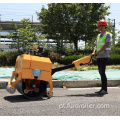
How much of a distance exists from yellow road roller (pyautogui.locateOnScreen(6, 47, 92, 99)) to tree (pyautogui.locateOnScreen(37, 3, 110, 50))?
1620 cm

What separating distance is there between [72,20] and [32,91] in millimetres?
16959

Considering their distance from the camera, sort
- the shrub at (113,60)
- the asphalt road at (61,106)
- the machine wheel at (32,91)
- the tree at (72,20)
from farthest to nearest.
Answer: the tree at (72,20) → the shrub at (113,60) → the machine wheel at (32,91) → the asphalt road at (61,106)

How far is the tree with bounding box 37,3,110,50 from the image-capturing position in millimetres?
21500

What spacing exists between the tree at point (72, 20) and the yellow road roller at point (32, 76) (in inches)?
638

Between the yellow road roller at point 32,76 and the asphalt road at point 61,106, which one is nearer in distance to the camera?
the asphalt road at point 61,106

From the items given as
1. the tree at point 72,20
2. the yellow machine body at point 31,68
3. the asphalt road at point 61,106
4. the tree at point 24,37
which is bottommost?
the asphalt road at point 61,106

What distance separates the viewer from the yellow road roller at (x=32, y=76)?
515 centimetres

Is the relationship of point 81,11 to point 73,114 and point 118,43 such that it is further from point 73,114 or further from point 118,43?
point 73,114

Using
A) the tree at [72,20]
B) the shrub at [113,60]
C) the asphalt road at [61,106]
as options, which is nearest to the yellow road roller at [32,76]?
the asphalt road at [61,106]

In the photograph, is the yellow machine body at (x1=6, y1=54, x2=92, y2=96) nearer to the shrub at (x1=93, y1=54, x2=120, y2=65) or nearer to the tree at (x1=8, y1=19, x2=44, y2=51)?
the shrub at (x1=93, y1=54, x2=120, y2=65)

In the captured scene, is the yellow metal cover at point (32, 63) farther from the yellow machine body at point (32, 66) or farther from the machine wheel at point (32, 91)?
the machine wheel at point (32, 91)

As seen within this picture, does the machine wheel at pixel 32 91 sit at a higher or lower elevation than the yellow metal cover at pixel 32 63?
lower

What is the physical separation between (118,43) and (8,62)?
992cm

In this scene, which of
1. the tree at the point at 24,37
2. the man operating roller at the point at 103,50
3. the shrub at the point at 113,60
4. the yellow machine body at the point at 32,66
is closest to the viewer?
the yellow machine body at the point at 32,66
